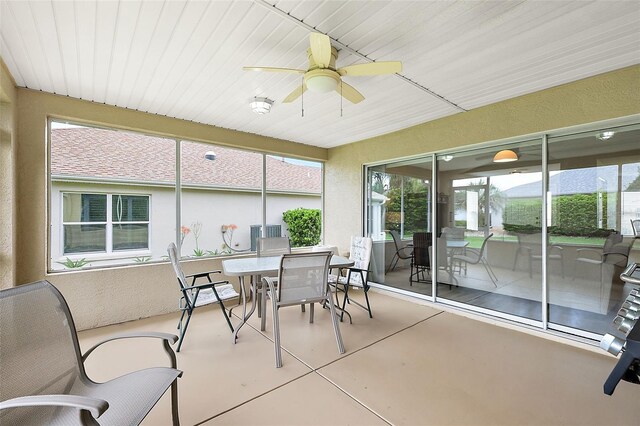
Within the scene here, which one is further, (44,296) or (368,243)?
(368,243)

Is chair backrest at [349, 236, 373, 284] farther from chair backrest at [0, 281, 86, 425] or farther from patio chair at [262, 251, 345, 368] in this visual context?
chair backrest at [0, 281, 86, 425]

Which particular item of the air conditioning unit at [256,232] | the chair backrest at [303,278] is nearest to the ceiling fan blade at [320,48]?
the chair backrest at [303,278]

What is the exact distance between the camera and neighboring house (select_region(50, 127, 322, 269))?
3.28m

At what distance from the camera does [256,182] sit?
4781mm

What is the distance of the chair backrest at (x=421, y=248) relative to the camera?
4.11 meters

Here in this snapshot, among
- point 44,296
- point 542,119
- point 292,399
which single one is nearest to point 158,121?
point 44,296

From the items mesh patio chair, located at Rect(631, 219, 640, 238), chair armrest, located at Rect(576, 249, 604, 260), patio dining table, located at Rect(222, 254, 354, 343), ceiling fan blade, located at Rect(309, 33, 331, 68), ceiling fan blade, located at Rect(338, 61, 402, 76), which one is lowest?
patio dining table, located at Rect(222, 254, 354, 343)

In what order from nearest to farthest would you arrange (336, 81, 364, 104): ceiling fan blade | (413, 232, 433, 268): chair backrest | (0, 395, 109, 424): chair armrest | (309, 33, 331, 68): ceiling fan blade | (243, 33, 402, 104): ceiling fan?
(0, 395, 109, 424): chair armrest → (309, 33, 331, 68): ceiling fan blade → (243, 33, 402, 104): ceiling fan → (336, 81, 364, 104): ceiling fan blade → (413, 232, 433, 268): chair backrest

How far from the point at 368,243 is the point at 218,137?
9.21 ft

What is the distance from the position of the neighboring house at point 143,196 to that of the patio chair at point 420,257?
2.60 meters

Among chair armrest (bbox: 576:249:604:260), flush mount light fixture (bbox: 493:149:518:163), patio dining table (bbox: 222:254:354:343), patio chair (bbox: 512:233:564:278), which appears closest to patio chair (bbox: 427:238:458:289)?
patio chair (bbox: 512:233:564:278)

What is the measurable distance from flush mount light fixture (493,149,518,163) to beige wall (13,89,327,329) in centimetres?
400

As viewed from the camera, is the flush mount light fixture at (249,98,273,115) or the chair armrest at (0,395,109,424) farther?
the flush mount light fixture at (249,98,273,115)

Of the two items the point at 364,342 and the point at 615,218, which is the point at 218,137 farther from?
the point at 615,218
